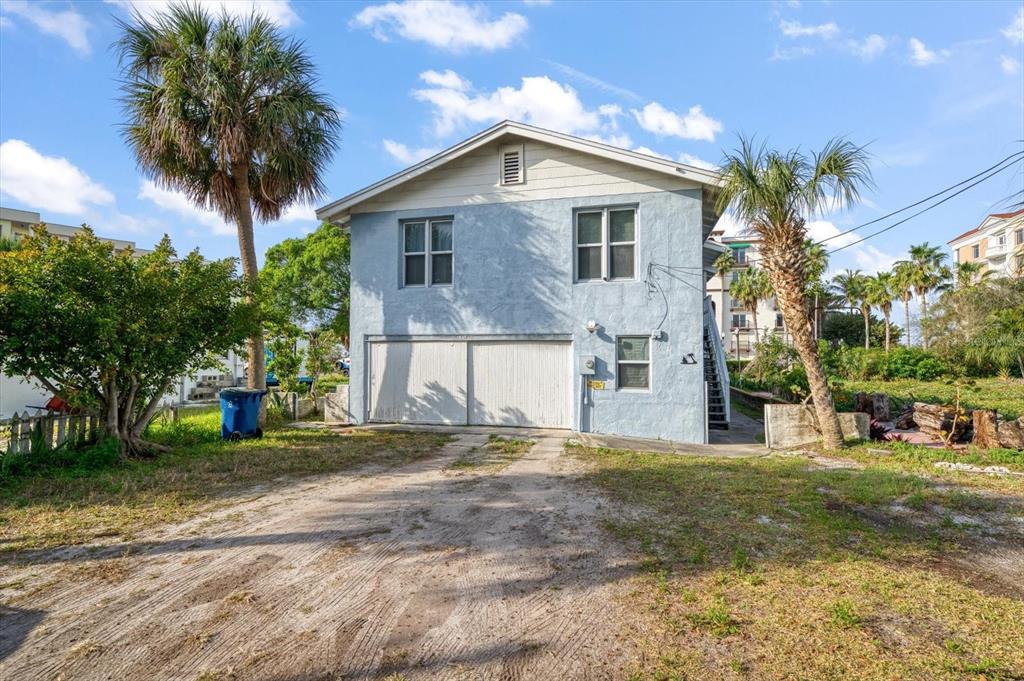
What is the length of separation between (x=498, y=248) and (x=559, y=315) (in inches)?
80.7

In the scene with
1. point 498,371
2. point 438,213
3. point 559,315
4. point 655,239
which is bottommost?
point 498,371

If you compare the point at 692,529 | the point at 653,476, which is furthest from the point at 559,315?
the point at 692,529

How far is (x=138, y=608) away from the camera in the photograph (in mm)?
3494

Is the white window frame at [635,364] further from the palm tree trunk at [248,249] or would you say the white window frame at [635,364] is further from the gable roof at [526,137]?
the palm tree trunk at [248,249]

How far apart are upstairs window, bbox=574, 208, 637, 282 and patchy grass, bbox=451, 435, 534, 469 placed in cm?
378

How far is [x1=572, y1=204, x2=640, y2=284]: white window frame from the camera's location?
1103 centimetres

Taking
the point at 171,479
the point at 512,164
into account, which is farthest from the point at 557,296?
the point at 171,479

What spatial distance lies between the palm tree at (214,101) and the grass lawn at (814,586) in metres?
9.13

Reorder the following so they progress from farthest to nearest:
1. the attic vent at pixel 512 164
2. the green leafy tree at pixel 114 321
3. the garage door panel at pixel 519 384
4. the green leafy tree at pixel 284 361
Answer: the green leafy tree at pixel 284 361 < the attic vent at pixel 512 164 < the garage door panel at pixel 519 384 < the green leafy tree at pixel 114 321

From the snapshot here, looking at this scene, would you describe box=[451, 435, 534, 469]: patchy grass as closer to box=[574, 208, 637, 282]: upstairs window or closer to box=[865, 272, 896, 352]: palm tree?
box=[574, 208, 637, 282]: upstairs window

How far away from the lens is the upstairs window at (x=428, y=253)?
1216cm

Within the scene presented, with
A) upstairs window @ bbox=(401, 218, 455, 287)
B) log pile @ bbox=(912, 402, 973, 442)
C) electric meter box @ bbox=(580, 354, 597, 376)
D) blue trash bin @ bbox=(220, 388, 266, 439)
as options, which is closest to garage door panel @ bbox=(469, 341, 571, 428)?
electric meter box @ bbox=(580, 354, 597, 376)

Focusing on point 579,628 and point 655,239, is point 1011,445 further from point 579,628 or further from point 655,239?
point 579,628

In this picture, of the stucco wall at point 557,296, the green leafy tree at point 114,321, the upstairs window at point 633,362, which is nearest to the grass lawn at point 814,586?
the stucco wall at point 557,296
